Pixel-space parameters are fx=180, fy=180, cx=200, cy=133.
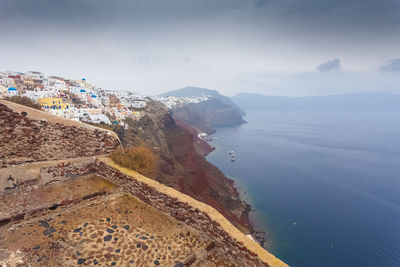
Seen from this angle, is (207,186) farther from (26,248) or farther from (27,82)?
(27,82)

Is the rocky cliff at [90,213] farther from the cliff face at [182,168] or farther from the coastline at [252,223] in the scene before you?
the coastline at [252,223]

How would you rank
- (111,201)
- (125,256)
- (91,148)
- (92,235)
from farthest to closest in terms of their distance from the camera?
(91,148), (111,201), (92,235), (125,256)

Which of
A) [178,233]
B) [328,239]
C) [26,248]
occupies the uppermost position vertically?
[26,248]

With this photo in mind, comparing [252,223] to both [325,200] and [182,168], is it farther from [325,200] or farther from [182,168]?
[325,200]

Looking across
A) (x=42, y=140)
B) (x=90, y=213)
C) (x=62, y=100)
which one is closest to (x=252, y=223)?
(x=90, y=213)

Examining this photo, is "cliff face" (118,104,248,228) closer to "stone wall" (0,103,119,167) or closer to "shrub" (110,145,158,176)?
"shrub" (110,145,158,176)

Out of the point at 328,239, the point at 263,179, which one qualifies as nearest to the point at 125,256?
the point at 328,239

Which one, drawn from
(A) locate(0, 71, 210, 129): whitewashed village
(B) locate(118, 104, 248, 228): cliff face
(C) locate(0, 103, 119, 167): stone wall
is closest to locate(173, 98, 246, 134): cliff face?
(B) locate(118, 104, 248, 228): cliff face
